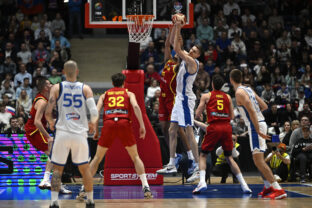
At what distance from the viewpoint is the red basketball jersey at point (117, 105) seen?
30.7ft

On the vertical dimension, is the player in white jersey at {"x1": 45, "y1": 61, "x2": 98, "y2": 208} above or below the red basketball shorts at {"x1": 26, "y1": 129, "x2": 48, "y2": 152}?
above

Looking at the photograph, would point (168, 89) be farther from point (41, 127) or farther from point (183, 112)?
point (41, 127)

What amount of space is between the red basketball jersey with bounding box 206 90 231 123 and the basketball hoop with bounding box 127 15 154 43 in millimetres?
1991

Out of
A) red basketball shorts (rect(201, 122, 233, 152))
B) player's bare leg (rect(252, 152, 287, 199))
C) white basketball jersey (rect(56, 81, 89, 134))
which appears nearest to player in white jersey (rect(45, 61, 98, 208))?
white basketball jersey (rect(56, 81, 89, 134))

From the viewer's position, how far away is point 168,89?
11523 mm

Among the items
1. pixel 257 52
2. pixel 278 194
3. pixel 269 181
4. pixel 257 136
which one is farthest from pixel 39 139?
pixel 257 52

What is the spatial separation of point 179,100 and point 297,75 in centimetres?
901

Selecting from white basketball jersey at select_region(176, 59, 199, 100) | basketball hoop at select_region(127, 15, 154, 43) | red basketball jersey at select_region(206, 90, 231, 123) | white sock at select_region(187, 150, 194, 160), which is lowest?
white sock at select_region(187, 150, 194, 160)

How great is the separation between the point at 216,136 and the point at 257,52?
10264mm

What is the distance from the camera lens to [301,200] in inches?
363

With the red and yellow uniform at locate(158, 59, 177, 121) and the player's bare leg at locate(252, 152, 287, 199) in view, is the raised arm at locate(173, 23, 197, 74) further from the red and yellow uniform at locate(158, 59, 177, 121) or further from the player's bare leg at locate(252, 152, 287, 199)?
the player's bare leg at locate(252, 152, 287, 199)

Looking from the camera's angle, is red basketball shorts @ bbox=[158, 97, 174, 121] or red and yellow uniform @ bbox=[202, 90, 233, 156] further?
red basketball shorts @ bbox=[158, 97, 174, 121]

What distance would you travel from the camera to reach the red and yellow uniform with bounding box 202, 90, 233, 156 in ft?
32.9

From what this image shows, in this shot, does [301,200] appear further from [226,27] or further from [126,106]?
[226,27]
